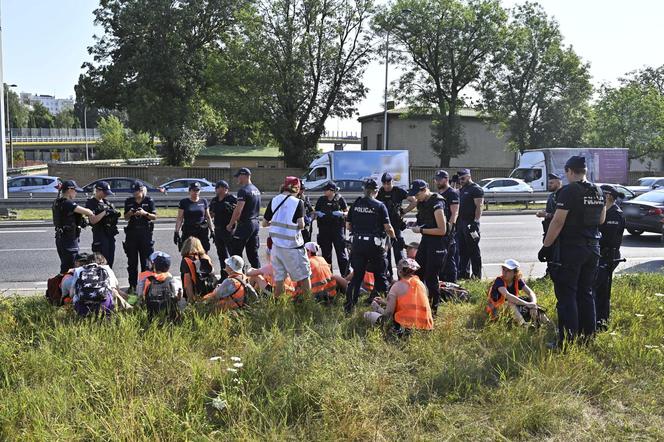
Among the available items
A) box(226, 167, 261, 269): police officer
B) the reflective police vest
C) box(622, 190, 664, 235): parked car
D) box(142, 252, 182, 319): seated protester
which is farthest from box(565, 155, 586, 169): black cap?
box(622, 190, 664, 235): parked car

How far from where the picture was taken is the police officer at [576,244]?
15.9 ft

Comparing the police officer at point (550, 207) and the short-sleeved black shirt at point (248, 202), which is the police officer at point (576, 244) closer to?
the police officer at point (550, 207)

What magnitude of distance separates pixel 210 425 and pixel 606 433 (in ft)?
8.83

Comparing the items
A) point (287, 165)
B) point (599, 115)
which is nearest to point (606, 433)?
point (287, 165)

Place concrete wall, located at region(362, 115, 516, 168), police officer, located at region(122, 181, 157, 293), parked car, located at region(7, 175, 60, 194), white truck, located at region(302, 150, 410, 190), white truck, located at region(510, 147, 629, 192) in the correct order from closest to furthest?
police officer, located at region(122, 181, 157, 293) → parked car, located at region(7, 175, 60, 194) → white truck, located at region(302, 150, 410, 190) → white truck, located at region(510, 147, 629, 192) → concrete wall, located at region(362, 115, 516, 168)

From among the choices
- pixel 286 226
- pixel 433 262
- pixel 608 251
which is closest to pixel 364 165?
pixel 433 262

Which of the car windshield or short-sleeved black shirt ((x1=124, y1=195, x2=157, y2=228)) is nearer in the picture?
short-sleeved black shirt ((x1=124, y1=195, x2=157, y2=228))

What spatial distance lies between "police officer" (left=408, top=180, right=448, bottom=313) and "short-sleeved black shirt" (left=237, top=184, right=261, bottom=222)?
2.55m

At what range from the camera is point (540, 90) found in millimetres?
38812

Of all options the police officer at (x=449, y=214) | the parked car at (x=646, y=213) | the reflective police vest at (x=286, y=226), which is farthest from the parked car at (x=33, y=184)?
the parked car at (x=646, y=213)

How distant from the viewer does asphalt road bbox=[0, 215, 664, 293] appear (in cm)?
953

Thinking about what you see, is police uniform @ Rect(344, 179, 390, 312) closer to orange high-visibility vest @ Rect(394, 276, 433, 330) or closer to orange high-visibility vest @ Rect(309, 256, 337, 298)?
orange high-visibility vest @ Rect(309, 256, 337, 298)

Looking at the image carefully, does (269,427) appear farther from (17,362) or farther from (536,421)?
(17,362)

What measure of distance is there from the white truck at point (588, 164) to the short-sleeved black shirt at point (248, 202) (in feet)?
79.2
